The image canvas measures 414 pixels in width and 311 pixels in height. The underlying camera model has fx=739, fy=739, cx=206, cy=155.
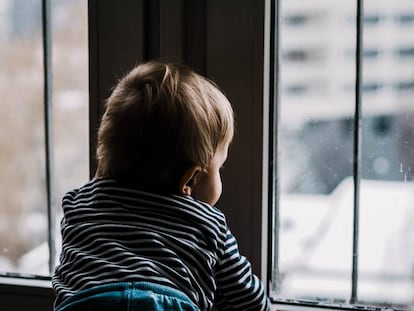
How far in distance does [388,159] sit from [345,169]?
0.21 ft

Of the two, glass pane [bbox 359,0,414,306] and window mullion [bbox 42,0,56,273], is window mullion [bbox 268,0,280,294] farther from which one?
window mullion [bbox 42,0,56,273]

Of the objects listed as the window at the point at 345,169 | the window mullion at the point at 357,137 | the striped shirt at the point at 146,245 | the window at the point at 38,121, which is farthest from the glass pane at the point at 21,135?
the window mullion at the point at 357,137

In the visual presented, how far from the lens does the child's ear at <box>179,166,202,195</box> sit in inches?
36.2

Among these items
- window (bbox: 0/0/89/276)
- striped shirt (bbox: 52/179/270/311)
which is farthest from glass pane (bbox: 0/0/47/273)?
striped shirt (bbox: 52/179/270/311)

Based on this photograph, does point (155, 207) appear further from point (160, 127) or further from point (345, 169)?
point (345, 169)

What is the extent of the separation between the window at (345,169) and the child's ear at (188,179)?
21cm

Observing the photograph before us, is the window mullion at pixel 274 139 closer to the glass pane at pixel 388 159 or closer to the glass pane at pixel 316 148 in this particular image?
the glass pane at pixel 316 148

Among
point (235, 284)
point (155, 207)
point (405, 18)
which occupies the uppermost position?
point (405, 18)

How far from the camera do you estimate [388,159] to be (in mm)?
1063

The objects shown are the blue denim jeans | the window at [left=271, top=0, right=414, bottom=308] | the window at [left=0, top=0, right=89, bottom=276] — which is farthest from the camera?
the window at [left=0, top=0, right=89, bottom=276]

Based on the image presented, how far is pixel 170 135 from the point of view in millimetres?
896

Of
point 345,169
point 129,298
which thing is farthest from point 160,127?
point 345,169

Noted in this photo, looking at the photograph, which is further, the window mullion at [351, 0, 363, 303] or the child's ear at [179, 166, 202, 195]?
the window mullion at [351, 0, 363, 303]

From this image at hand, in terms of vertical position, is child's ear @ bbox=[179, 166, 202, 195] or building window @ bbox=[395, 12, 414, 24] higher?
building window @ bbox=[395, 12, 414, 24]
